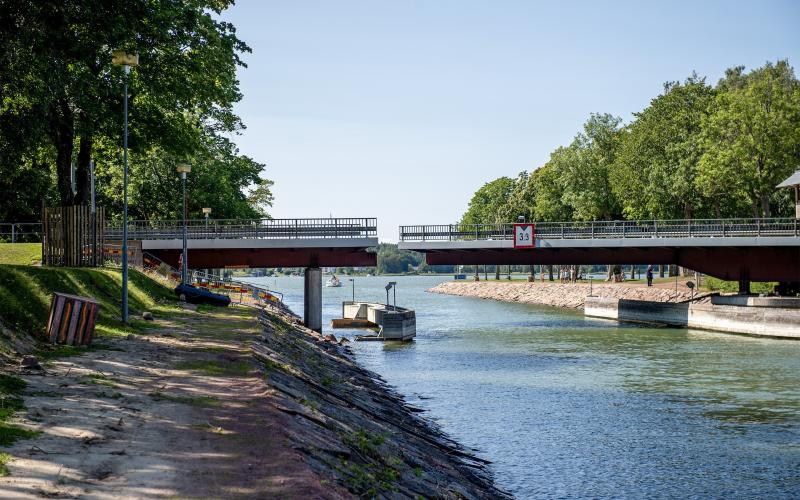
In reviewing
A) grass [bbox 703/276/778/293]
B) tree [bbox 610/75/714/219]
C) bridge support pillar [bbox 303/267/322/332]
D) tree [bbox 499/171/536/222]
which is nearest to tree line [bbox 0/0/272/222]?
bridge support pillar [bbox 303/267/322/332]

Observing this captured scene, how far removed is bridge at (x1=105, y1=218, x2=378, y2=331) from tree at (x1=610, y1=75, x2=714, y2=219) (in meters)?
38.4

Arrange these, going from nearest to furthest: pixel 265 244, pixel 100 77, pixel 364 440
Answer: pixel 364 440 < pixel 100 77 < pixel 265 244

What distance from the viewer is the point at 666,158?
280ft

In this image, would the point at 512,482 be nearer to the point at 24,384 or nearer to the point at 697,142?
the point at 24,384

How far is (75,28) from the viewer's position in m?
32.5

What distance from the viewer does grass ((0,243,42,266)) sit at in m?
37.0

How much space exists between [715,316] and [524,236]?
1536cm

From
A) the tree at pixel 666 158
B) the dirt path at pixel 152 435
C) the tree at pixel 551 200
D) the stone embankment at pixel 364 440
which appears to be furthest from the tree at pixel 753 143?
the dirt path at pixel 152 435

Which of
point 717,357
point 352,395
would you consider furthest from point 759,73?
point 352,395

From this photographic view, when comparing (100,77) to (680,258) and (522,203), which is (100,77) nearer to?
(680,258)

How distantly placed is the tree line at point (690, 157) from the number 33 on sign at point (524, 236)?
2340 centimetres

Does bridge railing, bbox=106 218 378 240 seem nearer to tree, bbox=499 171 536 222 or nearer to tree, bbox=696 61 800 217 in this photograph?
tree, bbox=696 61 800 217

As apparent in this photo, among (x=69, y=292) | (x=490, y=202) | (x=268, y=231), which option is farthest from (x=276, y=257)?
(x=490, y=202)

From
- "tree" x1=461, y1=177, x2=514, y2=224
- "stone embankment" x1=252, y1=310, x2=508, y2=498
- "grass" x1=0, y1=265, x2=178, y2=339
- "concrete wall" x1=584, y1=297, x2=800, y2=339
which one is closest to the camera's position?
"stone embankment" x1=252, y1=310, x2=508, y2=498
